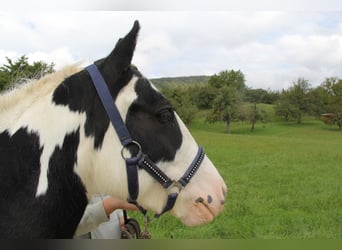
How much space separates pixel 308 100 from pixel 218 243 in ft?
177

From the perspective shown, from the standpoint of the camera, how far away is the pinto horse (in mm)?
1867

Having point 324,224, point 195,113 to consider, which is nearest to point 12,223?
point 324,224

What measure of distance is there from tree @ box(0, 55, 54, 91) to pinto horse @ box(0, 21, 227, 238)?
23 centimetres

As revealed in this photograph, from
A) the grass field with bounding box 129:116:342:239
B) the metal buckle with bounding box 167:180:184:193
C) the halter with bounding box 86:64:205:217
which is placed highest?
the halter with bounding box 86:64:205:217

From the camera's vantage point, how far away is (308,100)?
52281 mm

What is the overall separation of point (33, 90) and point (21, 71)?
1.55ft

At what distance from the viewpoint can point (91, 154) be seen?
1956 millimetres

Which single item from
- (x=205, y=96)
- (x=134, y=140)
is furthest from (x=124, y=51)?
(x=205, y=96)

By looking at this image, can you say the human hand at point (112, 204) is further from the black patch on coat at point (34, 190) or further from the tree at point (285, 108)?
the tree at point (285, 108)

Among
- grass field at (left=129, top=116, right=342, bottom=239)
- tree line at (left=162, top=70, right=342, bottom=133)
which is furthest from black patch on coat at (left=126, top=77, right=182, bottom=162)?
tree line at (left=162, top=70, right=342, bottom=133)

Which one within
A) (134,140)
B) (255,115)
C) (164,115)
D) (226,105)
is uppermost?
(226,105)

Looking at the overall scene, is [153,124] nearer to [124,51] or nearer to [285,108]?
[124,51]

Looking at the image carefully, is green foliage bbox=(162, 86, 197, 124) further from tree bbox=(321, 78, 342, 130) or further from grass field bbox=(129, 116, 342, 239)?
tree bbox=(321, 78, 342, 130)

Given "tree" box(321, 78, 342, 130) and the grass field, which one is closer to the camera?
the grass field
